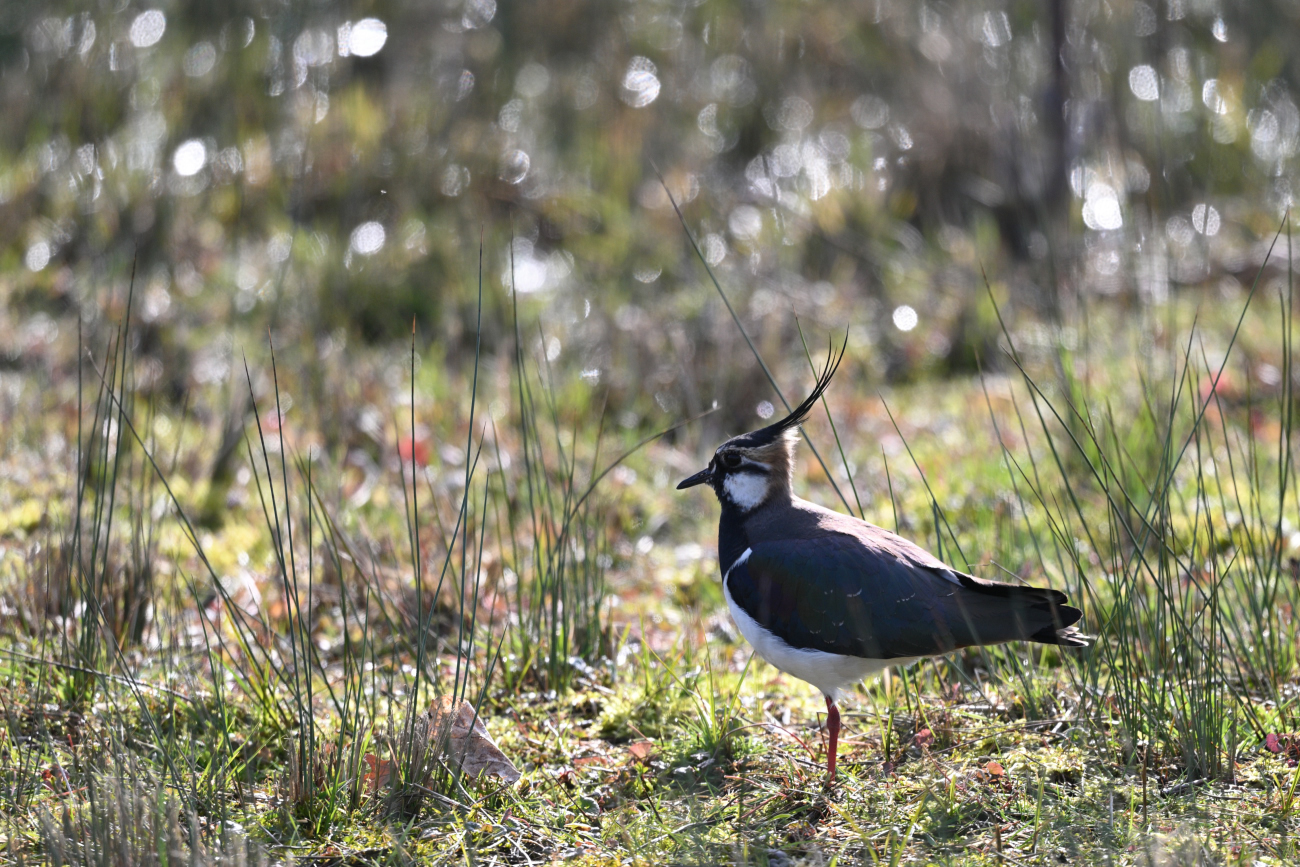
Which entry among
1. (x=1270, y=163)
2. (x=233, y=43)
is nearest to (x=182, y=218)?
(x=233, y=43)

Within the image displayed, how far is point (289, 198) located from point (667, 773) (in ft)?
19.4

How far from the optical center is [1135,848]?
2.58 metres

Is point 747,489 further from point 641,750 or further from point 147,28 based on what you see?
point 147,28

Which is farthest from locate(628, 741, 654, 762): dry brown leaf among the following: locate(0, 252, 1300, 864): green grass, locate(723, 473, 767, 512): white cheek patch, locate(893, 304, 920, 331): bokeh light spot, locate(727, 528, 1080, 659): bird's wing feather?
locate(893, 304, 920, 331): bokeh light spot

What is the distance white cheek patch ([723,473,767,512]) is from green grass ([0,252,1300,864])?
0.49m

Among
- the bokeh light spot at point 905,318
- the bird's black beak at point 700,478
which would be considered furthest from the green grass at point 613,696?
the bokeh light spot at point 905,318

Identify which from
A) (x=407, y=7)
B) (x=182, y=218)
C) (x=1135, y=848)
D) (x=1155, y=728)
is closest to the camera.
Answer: (x=1135, y=848)

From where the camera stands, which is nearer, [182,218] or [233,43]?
[182,218]

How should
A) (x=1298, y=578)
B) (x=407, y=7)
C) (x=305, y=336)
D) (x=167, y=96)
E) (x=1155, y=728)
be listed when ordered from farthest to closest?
(x=407, y=7) < (x=167, y=96) < (x=305, y=336) < (x=1298, y=578) < (x=1155, y=728)

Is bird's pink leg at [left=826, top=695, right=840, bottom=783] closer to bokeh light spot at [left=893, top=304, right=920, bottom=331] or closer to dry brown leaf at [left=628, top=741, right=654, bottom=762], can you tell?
dry brown leaf at [left=628, top=741, right=654, bottom=762]

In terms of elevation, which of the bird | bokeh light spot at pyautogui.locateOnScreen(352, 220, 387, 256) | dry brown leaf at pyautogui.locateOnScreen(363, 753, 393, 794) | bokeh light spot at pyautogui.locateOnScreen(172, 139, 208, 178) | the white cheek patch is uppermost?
bokeh light spot at pyautogui.locateOnScreen(172, 139, 208, 178)

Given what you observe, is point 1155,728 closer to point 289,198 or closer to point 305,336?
point 305,336

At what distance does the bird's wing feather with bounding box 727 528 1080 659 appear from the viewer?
304 cm

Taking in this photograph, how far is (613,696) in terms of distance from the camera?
3.61 metres
